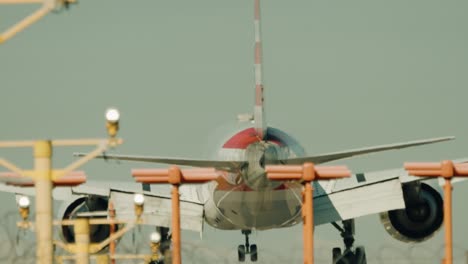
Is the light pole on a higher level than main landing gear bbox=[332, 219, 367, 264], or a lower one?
lower

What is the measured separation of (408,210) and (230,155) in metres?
9.30

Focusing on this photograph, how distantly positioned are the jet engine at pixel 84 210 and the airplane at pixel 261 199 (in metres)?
0.04

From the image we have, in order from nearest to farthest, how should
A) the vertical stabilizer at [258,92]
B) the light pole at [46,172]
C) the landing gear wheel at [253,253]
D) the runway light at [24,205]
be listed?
the light pole at [46,172]
the runway light at [24,205]
the vertical stabilizer at [258,92]
the landing gear wheel at [253,253]

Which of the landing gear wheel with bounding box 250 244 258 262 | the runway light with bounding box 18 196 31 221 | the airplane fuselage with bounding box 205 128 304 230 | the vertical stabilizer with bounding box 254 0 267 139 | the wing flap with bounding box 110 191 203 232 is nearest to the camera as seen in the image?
the runway light with bounding box 18 196 31 221

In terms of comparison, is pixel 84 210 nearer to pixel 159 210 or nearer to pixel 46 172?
pixel 159 210

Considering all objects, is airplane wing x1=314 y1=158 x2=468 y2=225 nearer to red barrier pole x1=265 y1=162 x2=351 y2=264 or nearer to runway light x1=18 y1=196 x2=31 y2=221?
red barrier pole x1=265 y1=162 x2=351 y2=264

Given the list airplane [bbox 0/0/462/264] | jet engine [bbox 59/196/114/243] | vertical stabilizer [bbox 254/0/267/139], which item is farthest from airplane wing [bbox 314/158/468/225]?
jet engine [bbox 59/196/114/243]

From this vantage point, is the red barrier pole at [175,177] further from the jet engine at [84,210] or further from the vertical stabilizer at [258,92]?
the jet engine at [84,210]

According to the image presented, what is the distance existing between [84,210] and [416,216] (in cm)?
1279

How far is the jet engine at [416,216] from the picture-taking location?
75375mm

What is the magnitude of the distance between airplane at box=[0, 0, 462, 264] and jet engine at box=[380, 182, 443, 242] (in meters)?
0.04

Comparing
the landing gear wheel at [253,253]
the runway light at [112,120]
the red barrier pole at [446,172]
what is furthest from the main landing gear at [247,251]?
the runway light at [112,120]

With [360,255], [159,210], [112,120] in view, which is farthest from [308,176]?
[360,255]

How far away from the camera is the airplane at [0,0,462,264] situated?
69.7m
